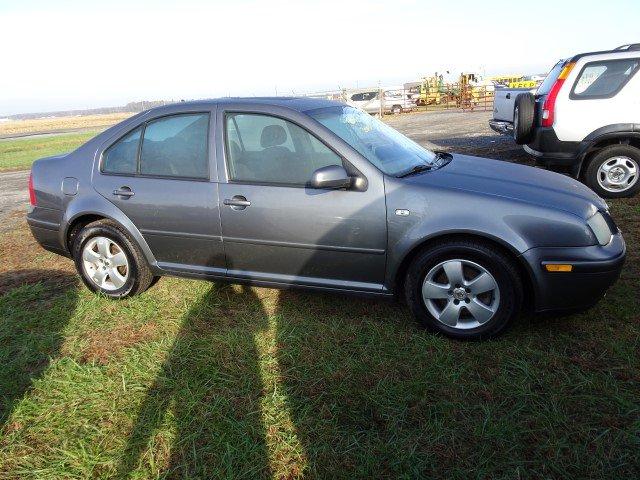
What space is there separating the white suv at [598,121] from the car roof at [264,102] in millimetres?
3772

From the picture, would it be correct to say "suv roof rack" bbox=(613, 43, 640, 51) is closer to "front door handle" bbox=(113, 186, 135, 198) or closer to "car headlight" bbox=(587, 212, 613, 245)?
"car headlight" bbox=(587, 212, 613, 245)

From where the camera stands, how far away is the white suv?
241 inches

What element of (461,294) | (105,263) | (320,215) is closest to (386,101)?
(105,263)

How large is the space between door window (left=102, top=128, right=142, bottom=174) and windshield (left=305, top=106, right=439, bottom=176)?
147cm

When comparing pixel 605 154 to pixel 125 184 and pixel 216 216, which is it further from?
pixel 125 184

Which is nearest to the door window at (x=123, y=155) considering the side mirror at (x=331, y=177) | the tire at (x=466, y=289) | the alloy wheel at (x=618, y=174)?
the side mirror at (x=331, y=177)

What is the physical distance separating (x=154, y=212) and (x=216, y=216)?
559 millimetres

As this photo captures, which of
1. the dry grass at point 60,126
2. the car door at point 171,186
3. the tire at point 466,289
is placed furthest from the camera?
the dry grass at point 60,126

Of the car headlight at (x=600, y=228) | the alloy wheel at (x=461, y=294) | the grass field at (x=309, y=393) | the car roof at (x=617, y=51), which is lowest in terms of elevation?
the grass field at (x=309, y=393)

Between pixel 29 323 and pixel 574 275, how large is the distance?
12.8ft

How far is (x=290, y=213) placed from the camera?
3.34 meters

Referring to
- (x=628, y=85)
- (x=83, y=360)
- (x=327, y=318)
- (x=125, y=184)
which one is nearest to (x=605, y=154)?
(x=628, y=85)

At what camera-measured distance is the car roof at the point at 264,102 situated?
12.0 feet

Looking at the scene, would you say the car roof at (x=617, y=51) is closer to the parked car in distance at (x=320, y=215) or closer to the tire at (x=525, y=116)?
the tire at (x=525, y=116)
